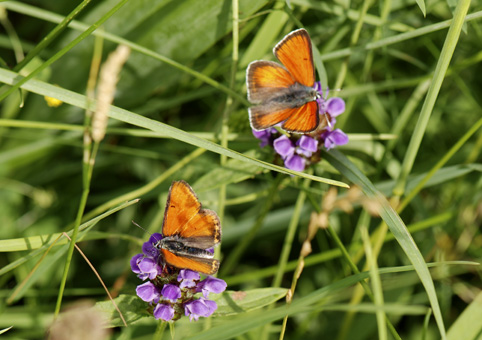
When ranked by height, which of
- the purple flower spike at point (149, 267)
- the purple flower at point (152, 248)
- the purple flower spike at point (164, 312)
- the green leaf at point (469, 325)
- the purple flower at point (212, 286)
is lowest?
the green leaf at point (469, 325)

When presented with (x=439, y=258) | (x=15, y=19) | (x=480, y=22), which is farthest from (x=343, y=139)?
(x=15, y=19)

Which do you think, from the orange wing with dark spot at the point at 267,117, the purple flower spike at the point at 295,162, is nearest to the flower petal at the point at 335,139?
the purple flower spike at the point at 295,162

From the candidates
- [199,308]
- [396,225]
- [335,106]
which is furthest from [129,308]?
[335,106]

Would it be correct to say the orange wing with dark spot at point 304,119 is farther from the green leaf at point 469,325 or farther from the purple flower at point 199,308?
the green leaf at point 469,325

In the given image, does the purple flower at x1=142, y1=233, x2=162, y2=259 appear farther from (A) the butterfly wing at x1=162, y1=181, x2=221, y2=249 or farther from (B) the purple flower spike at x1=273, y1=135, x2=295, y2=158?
(B) the purple flower spike at x1=273, y1=135, x2=295, y2=158

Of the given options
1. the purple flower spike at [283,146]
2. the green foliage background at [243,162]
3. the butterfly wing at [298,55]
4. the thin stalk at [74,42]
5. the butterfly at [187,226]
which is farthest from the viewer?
the green foliage background at [243,162]

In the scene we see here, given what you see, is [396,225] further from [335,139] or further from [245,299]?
[245,299]
